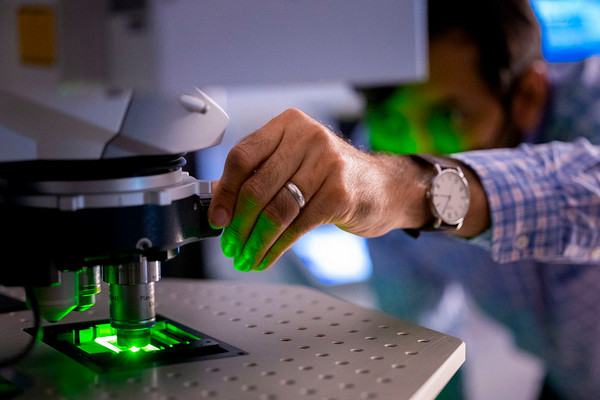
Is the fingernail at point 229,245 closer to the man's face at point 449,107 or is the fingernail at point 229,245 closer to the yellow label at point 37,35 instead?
the yellow label at point 37,35

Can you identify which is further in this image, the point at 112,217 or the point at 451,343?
the point at 451,343

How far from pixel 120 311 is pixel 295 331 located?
23 cm

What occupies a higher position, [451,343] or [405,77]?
[405,77]

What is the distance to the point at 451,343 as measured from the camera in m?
0.77

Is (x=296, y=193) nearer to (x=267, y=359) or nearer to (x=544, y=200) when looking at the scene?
(x=267, y=359)

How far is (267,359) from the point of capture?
2.36 feet

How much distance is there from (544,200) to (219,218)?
0.66m

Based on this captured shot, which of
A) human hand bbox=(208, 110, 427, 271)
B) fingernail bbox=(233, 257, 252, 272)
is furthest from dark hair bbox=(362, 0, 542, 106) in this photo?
fingernail bbox=(233, 257, 252, 272)

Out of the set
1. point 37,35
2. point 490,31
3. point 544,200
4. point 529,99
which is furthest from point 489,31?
point 37,35

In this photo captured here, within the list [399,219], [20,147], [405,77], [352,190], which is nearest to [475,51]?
[399,219]

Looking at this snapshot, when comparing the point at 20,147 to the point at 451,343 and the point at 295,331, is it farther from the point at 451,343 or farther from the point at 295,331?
the point at 451,343

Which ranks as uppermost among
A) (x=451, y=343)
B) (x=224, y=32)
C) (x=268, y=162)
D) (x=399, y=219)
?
(x=224, y=32)

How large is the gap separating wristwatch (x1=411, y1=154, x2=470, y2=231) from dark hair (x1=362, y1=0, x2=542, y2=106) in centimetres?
56

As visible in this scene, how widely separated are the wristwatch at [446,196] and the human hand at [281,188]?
18 cm
